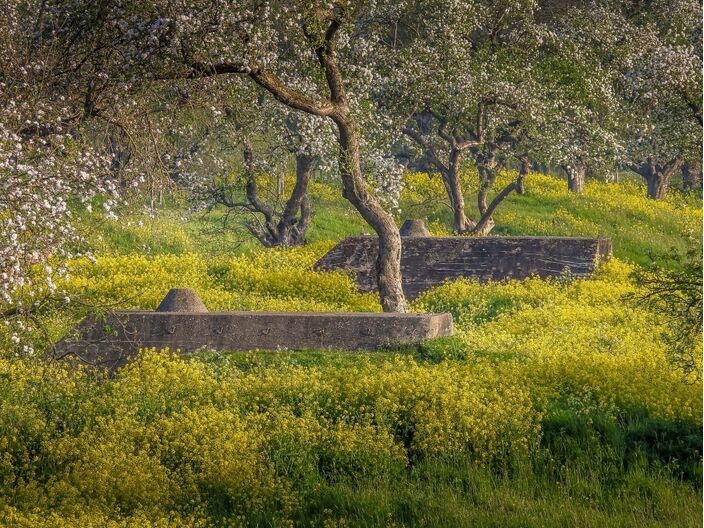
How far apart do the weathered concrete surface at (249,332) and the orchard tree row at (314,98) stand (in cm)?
164

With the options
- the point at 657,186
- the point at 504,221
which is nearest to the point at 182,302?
the point at 504,221

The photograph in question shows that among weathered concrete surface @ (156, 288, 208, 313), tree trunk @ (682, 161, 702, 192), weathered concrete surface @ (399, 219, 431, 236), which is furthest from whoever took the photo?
tree trunk @ (682, 161, 702, 192)

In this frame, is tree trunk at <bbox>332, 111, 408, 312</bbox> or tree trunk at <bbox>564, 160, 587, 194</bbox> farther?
tree trunk at <bbox>564, 160, 587, 194</bbox>

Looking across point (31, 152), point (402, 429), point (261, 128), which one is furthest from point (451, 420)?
point (261, 128)

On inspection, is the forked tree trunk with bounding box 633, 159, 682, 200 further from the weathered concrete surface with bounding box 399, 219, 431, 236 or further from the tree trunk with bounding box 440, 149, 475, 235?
the weathered concrete surface with bounding box 399, 219, 431, 236

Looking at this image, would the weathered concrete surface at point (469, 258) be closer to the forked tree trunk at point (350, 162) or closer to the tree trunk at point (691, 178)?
the forked tree trunk at point (350, 162)

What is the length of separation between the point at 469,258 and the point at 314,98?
7096mm

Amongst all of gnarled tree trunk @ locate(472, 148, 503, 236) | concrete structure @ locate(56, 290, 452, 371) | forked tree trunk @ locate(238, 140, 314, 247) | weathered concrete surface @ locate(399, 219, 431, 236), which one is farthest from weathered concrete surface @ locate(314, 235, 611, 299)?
concrete structure @ locate(56, 290, 452, 371)

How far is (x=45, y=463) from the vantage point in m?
13.2

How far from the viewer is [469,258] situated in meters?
26.9

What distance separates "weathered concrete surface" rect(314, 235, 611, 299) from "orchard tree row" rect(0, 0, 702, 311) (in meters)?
1.96

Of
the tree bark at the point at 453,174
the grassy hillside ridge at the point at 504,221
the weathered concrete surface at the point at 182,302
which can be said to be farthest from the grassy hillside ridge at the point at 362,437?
the grassy hillside ridge at the point at 504,221

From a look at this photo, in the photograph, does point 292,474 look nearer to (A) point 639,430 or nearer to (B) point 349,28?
(A) point 639,430

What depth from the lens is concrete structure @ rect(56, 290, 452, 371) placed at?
690 inches
